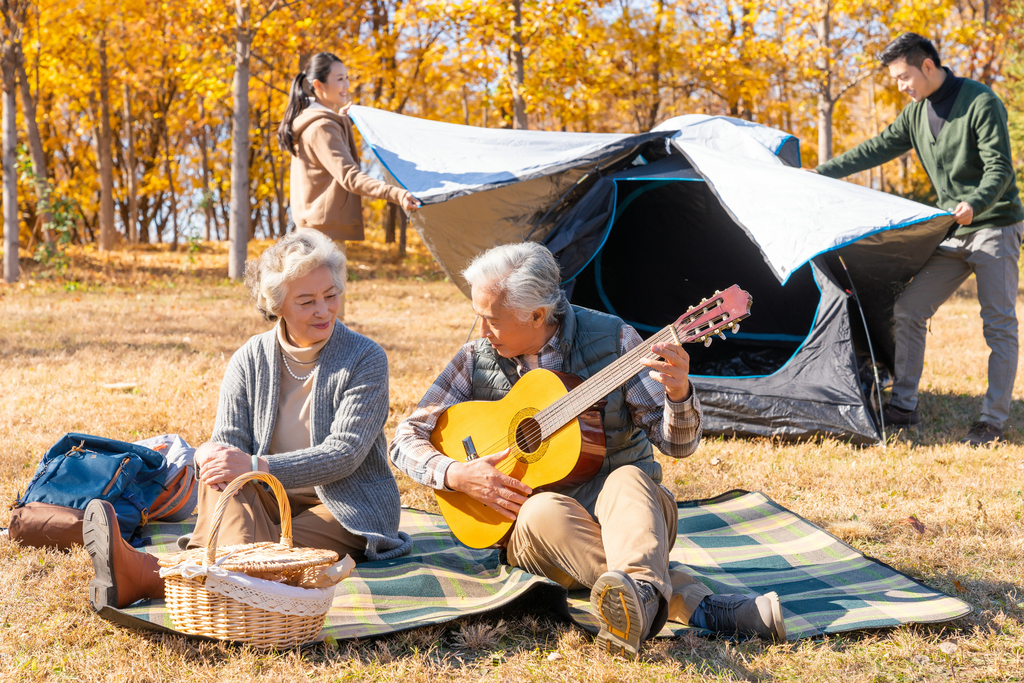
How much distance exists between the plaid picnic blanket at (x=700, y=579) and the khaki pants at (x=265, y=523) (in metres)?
0.13

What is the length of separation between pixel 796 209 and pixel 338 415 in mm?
2424

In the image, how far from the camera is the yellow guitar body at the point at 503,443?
7.76 feet

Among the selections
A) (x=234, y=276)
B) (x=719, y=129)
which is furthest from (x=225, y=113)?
(x=719, y=129)

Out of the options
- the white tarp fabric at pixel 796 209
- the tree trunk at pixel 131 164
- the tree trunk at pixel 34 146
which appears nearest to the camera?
the white tarp fabric at pixel 796 209

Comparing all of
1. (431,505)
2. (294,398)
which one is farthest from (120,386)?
(294,398)

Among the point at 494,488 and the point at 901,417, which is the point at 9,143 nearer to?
the point at 494,488

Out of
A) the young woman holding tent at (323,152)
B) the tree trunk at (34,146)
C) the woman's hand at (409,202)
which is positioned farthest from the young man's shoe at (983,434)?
the tree trunk at (34,146)

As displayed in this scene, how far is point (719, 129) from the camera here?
5.43 m

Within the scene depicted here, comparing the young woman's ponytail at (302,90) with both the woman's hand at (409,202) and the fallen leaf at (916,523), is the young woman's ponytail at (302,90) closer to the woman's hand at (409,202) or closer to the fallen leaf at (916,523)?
the woman's hand at (409,202)

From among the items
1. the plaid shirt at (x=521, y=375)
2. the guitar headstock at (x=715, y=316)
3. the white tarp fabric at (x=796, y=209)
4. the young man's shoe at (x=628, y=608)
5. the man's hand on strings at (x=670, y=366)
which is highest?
the white tarp fabric at (x=796, y=209)

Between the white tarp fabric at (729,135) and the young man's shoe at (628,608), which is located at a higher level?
the white tarp fabric at (729,135)

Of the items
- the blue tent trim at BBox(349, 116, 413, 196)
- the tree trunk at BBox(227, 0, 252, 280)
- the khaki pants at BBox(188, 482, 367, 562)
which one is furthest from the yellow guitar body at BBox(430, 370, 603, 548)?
the tree trunk at BBox(227, 0, 252, 280)

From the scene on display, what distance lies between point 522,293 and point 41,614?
1.65 metres

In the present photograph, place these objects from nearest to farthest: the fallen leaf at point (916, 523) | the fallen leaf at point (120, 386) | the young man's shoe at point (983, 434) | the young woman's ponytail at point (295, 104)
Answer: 1. the fallen leaf at point (916, 523)
2. the young man's shoe at point (983, 434)
3. the young woman's ponytail at point (295, 104)
4. the fallen leaf at point (120, 386)
